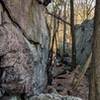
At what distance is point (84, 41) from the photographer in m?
20.0

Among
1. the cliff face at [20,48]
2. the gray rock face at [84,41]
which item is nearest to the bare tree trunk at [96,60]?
the cliff face at [20,48]

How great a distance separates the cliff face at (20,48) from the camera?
870 cm

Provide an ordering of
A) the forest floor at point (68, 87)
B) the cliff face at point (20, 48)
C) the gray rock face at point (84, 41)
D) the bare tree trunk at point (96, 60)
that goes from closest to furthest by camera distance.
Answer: the bare tree trunk at point (96, 60) < the cliff face at point (20, 48) < the forest floor at point (68, 87) < the gray rock face at point (84, 41)

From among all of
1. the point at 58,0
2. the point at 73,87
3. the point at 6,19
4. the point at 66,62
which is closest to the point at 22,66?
the point at 6,19

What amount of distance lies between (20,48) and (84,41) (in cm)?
1138

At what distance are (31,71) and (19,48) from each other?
1.02 metres

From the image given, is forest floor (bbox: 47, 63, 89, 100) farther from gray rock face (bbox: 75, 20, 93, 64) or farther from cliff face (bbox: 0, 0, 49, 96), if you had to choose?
gray rock face (bbox: 75, 20, 93, 64)

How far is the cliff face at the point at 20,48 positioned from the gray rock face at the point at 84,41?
8.05 meters

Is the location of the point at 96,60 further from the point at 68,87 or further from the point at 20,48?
the point at 68,87

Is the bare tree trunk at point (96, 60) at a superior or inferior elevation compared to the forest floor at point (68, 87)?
superior

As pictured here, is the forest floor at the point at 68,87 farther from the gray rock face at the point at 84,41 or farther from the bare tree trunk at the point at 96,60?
the bare tree trunk at the point at 96,60

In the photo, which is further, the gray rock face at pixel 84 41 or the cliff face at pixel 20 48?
the gray rock face at pixel 84 41

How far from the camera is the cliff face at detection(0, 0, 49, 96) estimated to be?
8695mm

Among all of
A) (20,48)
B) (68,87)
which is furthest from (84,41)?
(20,48)
